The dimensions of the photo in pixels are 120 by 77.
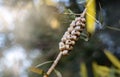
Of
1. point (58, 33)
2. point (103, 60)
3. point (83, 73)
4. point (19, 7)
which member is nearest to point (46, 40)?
point (58, 33)

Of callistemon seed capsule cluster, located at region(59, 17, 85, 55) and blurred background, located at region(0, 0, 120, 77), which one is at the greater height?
callistemon seed capsule cluster, located at region(59, 17, 85, 55)

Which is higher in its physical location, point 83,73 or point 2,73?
point 83,73

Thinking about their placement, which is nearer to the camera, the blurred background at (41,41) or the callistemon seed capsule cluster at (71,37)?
the callistemon seed capsule cluster at (71,37)

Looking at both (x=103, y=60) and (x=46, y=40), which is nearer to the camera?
(x=103, y=60)

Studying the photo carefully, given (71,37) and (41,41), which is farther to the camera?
(41,41)

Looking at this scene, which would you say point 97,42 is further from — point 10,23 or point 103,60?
point 10,23

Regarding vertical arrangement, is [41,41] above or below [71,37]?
below

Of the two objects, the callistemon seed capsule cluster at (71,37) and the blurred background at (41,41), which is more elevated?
the callistemon seed capsule cluster at (71,37)

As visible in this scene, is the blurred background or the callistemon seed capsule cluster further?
the blurred background
